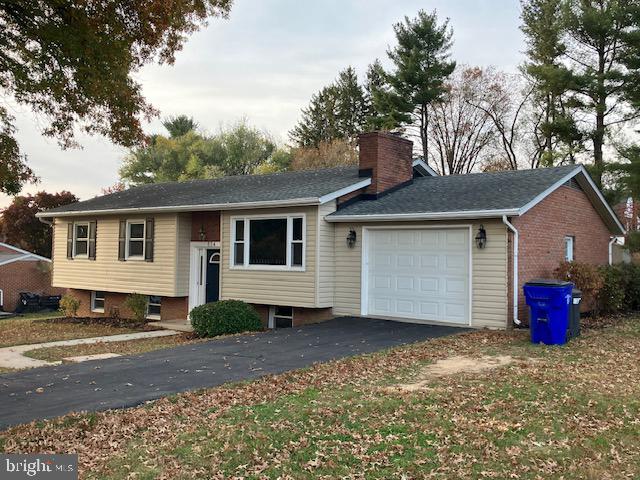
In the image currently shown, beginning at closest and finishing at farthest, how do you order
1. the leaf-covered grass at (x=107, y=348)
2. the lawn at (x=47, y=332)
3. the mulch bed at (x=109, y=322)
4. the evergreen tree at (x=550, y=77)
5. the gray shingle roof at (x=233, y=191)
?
the leaf-covered grass at (x=107, y=348), the lawn at (x=47, y=332), the gray shingle roof at (x=233, y=191), the mulch bed at (x=109, y=322), the evergreen tree at (x=550, y=77)

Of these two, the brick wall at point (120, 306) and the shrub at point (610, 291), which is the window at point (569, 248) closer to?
the shrub at point (610, 291)

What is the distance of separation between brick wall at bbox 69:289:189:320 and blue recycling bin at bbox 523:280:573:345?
10759mm

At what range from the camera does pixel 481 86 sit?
36969mm

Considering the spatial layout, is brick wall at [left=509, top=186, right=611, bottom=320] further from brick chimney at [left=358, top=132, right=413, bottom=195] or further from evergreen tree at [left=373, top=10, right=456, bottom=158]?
evergreen tree at [left=373, top=10, right=456, bottom=158]

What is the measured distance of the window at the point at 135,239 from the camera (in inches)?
Result: 746

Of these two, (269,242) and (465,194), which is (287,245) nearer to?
(269,242)

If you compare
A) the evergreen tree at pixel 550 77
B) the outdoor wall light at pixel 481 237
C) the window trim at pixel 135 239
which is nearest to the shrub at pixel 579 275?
the outdoor wall light at pixel 481 237

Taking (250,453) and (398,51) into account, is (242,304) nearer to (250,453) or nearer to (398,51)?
(250,453)

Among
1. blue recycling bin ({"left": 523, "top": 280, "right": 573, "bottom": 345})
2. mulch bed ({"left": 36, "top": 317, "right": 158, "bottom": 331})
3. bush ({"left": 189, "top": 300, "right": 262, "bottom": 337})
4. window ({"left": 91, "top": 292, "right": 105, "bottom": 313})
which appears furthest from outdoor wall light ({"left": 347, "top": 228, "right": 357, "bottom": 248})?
window ({"left": 91, "top": 292, "right": 105, "bottom": 313})

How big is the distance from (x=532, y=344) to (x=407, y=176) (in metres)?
7.39

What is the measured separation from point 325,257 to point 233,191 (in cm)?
460

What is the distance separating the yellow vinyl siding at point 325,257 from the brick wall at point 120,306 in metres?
5.42

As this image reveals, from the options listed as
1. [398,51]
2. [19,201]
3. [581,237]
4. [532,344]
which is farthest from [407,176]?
[19,201]

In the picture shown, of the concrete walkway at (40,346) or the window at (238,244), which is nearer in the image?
the concrete walkway at (40,346)
